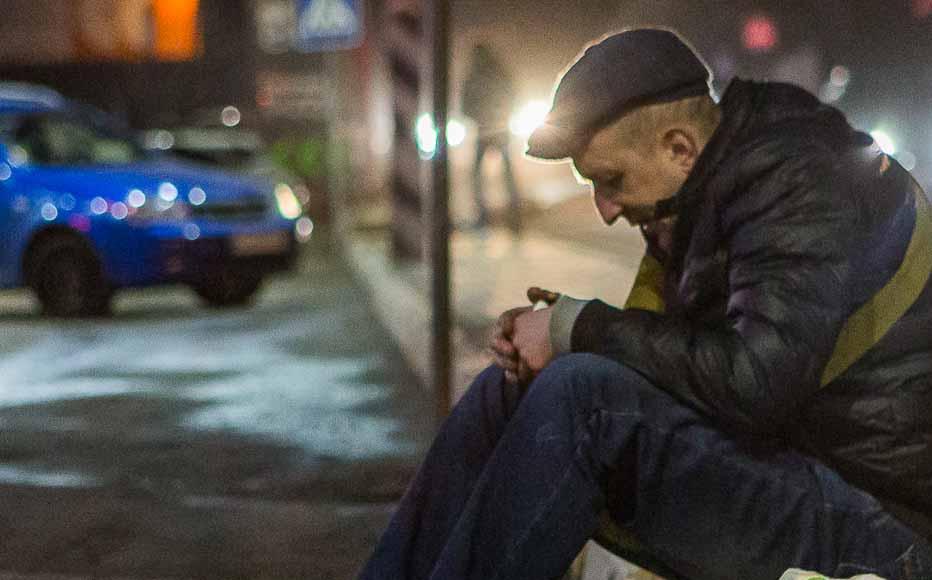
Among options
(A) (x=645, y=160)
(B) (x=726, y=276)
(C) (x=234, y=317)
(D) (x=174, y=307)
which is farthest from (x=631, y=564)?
(D) (x=174, y=307)

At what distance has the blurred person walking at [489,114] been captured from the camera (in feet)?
38.9

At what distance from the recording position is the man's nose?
2639 millimetres

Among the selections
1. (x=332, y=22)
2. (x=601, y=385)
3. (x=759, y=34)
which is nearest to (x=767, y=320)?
(x=601, y=385)

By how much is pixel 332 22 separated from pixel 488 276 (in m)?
4.76

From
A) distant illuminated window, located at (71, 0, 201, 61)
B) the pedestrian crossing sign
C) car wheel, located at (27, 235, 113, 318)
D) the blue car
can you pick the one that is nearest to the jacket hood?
the blue car

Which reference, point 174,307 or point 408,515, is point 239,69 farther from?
point 408,515

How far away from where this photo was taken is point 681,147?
2.52 m

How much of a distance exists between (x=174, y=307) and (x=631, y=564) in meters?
8.84

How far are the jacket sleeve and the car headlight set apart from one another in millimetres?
9087

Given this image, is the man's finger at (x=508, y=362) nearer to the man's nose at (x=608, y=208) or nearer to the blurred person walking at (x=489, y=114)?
the man's nose at (x=608, y=208)

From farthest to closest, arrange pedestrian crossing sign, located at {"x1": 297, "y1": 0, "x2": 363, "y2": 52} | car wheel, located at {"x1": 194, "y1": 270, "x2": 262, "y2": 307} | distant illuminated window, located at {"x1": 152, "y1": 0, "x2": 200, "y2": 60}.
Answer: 1. distant illuminated window, located at {"x1": 152, "y1": 0, "x2": 200, "y2": 60}
2. pedestrian crossing sign, located at {"x1": 297, "y1": 0, "x2": 363, "y2": 52}
3. car wheel, located at {"x1": 194, "y1": 270, "x2": 262, "y2": 307}

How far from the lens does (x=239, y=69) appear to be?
1117 inches

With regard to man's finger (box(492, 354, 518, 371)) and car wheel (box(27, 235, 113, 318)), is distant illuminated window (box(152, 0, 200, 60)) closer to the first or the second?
car wheel (box(27, 235, 113, 318))

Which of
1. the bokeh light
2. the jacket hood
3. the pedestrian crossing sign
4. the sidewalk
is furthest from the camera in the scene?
the pedestrian crossing sign
